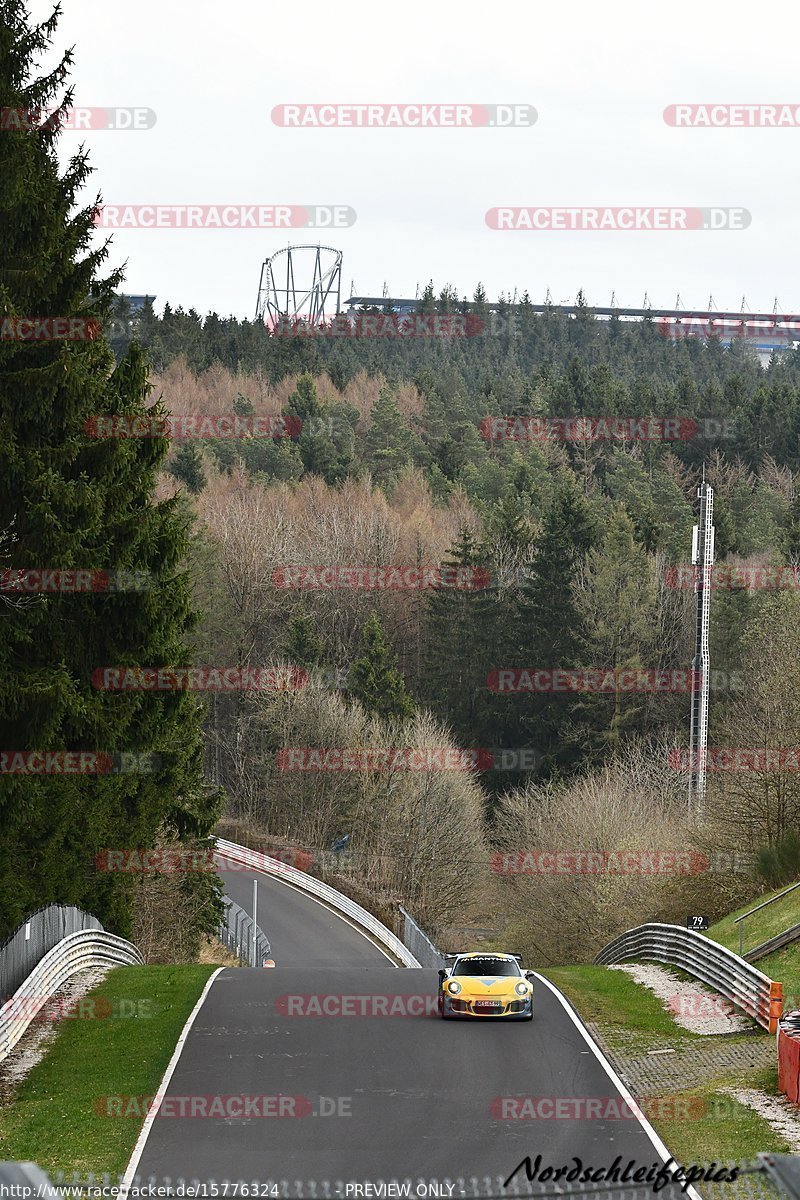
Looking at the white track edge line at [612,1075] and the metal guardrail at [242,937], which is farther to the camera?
the metal guardrail at [242,937]

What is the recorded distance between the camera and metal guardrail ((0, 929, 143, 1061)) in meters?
18.8

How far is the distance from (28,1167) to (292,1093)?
10978 mm

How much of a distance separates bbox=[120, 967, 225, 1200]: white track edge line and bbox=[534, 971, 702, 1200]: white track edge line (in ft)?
16.7

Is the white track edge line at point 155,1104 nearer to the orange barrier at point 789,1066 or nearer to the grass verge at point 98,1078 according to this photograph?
the grass verge at point 98,1078

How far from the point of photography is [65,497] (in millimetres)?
16562

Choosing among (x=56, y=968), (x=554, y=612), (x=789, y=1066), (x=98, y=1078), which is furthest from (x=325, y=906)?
(x=789, y=1066)

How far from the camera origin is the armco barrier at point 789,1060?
51.3ft

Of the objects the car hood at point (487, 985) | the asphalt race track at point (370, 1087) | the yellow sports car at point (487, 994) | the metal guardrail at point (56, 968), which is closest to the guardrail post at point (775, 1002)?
the asphalt race track at point (370, 1087)

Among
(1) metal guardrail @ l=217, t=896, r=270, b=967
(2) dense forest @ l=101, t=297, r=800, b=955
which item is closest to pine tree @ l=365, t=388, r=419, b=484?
(2) dense forest @ l=101, t=297, r=800, b=955

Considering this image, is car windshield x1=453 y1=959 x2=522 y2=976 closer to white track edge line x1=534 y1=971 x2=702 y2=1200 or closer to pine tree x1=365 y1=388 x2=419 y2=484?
white track edge line x1=534 y1=971 x2=702 y2=1200

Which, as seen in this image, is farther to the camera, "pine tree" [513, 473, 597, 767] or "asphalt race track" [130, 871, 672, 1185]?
"pine tree" [513, 473, 597, 767]

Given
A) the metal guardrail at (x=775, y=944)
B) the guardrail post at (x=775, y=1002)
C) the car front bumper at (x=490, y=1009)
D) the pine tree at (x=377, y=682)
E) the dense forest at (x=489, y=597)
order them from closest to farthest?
the guardrail post at (x=775, y=1002), the car front bumper at (x=490, y=1009), the metal guardrail at (x=775, y=944), the dense forest at (x=489, y=597), the pine tree at (x=377, y=682)

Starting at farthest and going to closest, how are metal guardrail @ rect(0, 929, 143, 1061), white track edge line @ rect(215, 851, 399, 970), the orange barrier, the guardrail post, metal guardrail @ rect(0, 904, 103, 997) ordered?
1. white track edge line @ rect(215, 851, 399, 970)
2. metal guardrail @ rect(0, 904, 103, 997)
3. the guardrail post
4. metal guardrail @ rect(0, 929, 143, 1061)
5. the orange barrier

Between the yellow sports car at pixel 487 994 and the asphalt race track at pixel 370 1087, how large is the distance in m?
0.20
